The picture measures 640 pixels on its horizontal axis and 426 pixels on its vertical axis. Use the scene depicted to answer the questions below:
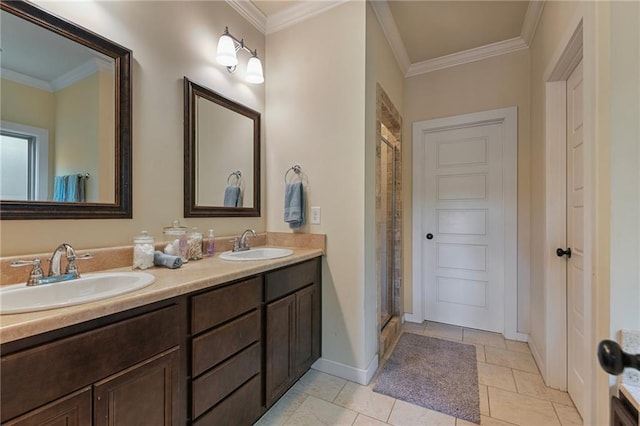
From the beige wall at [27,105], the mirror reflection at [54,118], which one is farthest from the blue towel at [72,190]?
the beige wall at [27,105]

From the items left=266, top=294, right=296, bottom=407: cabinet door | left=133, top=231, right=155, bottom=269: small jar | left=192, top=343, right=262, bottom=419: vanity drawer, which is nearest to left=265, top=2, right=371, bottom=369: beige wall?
left=266, top=294, right=296, bottom=407: cabinet door

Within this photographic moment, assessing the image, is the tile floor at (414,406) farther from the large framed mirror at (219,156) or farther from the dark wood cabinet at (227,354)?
the large framed mirror at (219,156)

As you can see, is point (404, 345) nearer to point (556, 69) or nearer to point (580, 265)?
point (580, 265)

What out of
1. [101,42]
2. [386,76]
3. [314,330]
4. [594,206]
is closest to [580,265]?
[594,206]

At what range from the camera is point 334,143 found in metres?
2.00

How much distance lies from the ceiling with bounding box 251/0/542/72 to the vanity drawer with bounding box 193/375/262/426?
8.20 feet

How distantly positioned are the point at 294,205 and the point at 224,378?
3.77 feet

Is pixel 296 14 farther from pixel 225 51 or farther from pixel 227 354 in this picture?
pixel 227 354

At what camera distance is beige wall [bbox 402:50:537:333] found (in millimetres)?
2559

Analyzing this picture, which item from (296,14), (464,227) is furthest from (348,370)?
(296,14)

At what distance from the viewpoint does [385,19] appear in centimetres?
224

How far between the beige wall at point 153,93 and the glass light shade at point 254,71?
0.66 ft

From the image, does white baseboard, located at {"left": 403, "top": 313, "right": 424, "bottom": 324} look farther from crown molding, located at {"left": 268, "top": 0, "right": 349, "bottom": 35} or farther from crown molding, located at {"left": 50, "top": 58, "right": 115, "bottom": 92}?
crown molding, located at {"left": 50, "top": 58, "right": 115, "bottom": 92}

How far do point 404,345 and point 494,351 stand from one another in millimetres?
735
